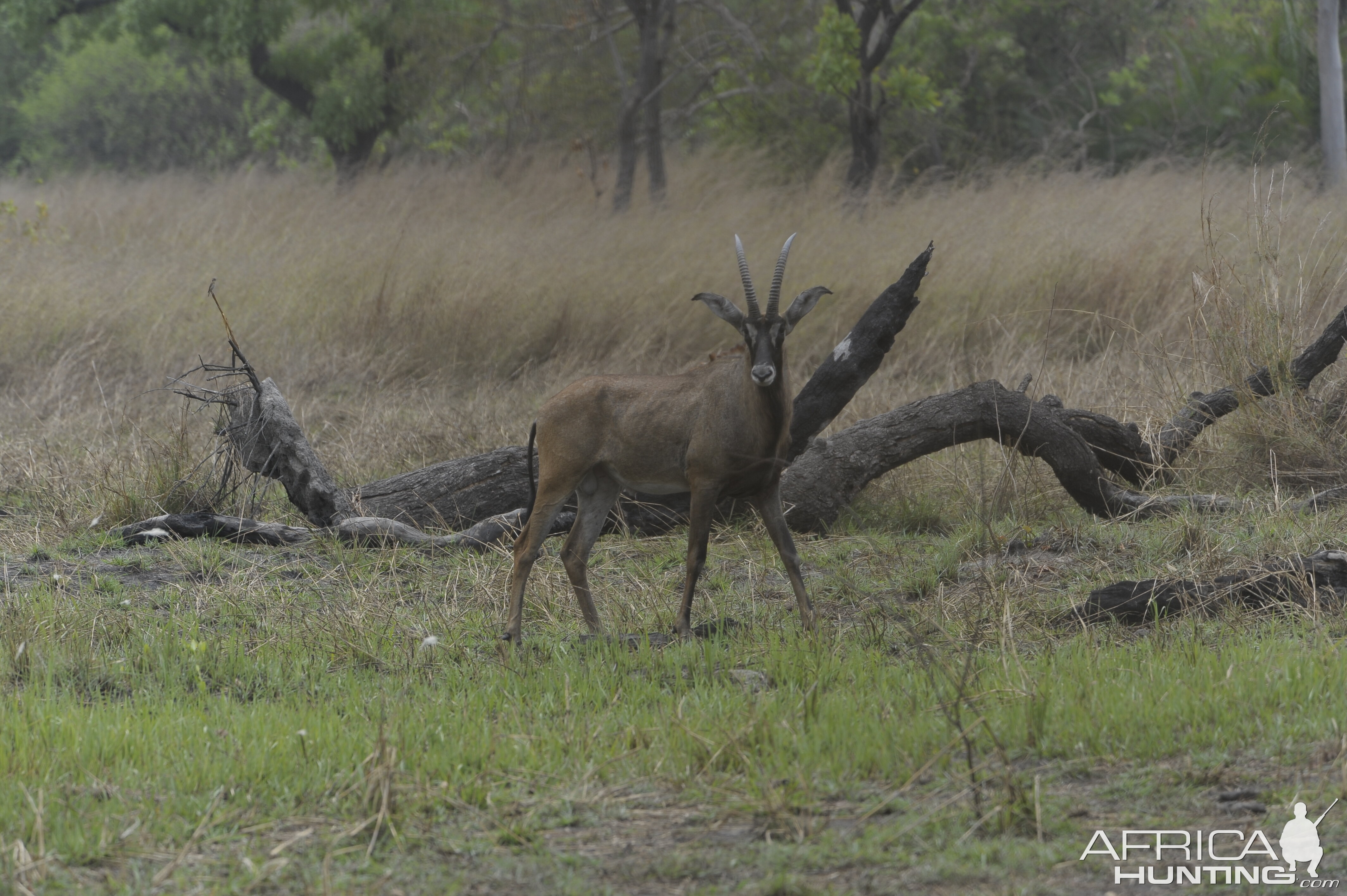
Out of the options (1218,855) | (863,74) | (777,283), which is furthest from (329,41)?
(1218,855)

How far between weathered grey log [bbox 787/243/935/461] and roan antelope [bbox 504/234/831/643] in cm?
132

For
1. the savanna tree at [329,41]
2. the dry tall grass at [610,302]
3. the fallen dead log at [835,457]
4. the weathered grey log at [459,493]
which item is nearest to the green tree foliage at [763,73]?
the savanna tree at [329,41]

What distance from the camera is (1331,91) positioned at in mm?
17953

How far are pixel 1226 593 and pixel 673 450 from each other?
2.26 meters

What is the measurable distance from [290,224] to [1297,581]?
13383 mm

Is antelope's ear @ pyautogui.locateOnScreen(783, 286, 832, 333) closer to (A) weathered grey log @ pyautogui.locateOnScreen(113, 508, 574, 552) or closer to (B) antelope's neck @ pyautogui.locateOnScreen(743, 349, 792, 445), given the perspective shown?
(B) antelope's neck @ pyautogui.locateOnScreen(743, 349, 792, 445)

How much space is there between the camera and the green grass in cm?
324

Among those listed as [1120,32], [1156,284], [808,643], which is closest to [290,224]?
[1156,284]

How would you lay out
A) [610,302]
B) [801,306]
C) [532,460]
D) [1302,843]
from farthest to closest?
1. [610,302]
2. [532,460]
3. [801,306]
4. [1302,843]

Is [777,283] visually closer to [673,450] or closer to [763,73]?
[673,450]

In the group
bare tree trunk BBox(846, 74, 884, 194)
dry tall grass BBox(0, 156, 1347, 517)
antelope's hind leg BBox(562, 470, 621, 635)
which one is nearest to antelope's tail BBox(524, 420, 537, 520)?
antelope's hind leg BBox(562, 470, 621, 635)

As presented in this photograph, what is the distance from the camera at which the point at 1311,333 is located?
28.4ft

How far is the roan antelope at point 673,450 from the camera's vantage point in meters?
5.24

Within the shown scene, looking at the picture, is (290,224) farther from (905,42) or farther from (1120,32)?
(1120,32)
